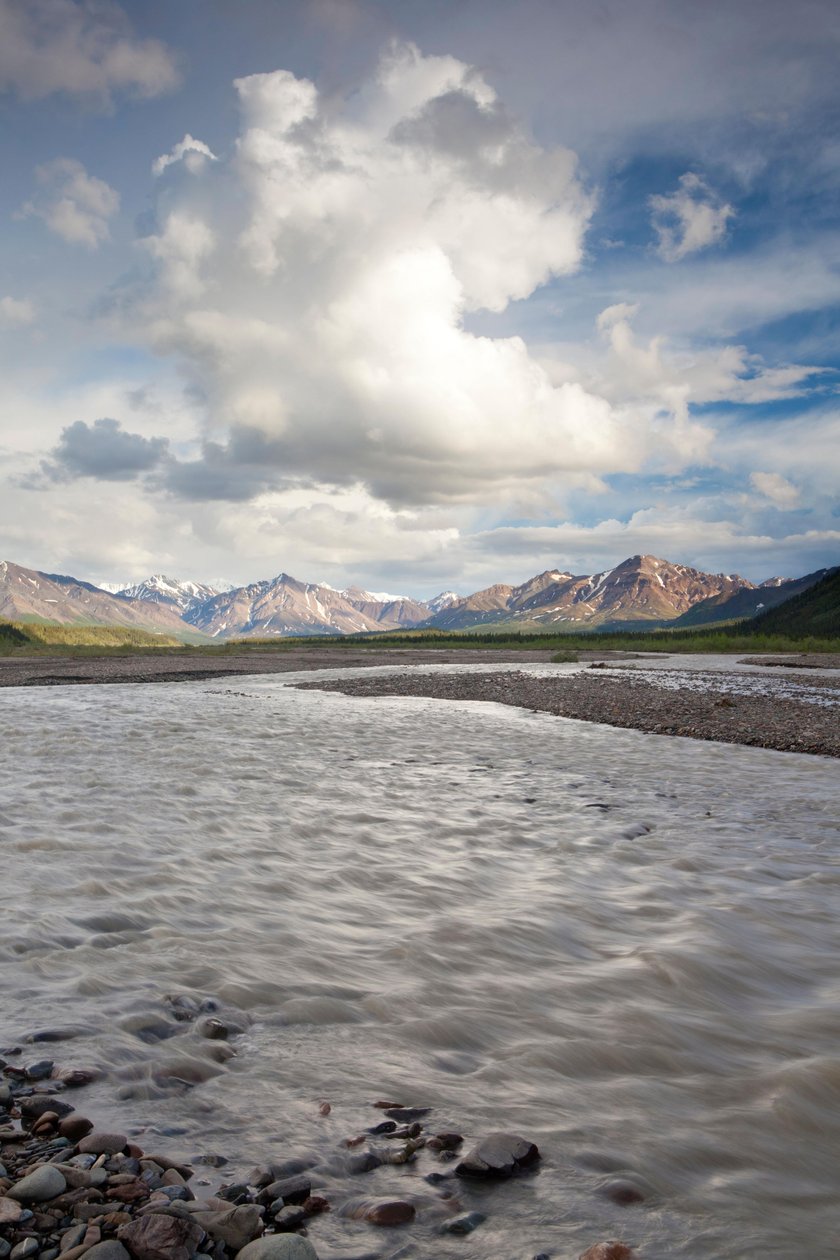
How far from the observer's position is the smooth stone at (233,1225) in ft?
10.2

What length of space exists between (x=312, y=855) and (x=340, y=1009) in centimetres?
447

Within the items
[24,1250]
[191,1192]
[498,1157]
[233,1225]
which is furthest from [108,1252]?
[498,1157]

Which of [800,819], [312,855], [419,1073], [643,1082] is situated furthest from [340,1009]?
[800,819]

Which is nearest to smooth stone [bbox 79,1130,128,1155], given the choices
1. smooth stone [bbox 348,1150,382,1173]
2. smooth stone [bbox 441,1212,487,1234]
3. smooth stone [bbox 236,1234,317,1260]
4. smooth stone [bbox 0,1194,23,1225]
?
smooth stone [bbox 0,1194,23,1225]

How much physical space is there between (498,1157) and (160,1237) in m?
1.75

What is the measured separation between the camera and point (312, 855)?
33.4 feet

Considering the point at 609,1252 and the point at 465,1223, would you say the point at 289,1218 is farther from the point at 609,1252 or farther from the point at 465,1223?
the point at 609,1252

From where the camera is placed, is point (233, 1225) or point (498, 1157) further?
point (498, 1157)

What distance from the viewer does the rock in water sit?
377 cm

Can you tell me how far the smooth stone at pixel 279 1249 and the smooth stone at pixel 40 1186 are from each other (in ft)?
3.03

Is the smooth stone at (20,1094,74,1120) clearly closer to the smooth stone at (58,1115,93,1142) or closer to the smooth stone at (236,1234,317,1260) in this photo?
the smooth stone at (58,1115,93,1142)

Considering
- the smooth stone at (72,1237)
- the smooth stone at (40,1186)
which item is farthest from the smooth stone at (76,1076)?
the smooth stone at (72,1237)

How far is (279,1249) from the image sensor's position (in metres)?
2.99

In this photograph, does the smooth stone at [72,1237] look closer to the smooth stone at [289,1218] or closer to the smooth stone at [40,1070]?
the smooth stone at [289,1218]
